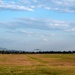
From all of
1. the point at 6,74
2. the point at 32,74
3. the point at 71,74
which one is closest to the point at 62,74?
the point at 71,74

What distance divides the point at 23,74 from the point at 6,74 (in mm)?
1942

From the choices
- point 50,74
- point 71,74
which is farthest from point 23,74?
point 71,74

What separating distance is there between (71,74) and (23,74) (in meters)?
5.49

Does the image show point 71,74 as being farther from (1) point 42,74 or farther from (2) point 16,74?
(2) point 16,74

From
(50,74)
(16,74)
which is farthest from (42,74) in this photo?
(16,74)

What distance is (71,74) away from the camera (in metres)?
31.3

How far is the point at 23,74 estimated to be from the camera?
3120cm

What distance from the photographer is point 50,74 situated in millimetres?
31234

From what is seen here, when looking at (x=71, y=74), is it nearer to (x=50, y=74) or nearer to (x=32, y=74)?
(x=50, y=74)

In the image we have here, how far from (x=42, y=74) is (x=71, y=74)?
3.36 meters

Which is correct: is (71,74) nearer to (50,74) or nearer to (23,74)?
(50,74)

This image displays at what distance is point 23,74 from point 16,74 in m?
0.80

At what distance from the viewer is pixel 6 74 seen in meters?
31.2

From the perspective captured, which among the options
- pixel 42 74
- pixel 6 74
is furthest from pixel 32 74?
pixel 6 74
